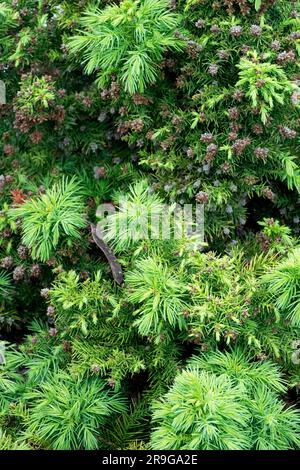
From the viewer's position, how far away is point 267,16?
6.08 ft

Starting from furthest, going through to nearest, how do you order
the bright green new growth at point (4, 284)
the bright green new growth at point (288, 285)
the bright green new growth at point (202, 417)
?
the bright green new growth at point (4, 284), the bright green new growth at point (288, 285), the bright green new growth at point (202, 417)

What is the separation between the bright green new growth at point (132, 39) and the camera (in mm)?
1741

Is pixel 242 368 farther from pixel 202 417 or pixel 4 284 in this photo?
pixel 4 284

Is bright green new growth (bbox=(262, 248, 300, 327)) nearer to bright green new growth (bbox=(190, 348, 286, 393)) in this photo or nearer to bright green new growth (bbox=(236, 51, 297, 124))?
bright green new growth (bbox=(190, 348, 286, 393))

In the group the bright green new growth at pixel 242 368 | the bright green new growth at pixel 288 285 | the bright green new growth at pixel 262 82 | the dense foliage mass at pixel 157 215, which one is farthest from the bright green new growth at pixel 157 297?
the bright green new growth at pixel 262 82

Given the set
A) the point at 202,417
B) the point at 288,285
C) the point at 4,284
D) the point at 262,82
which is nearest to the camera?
the point at 202,417

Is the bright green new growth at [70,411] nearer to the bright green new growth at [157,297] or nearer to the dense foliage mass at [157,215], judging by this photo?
the dense foliage mass at [157,215]

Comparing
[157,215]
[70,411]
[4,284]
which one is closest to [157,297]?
[157,215]

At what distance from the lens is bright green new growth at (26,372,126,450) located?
162 cm

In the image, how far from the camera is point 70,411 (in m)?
1.63

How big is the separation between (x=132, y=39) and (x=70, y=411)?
3.40 feet

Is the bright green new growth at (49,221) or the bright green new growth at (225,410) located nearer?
the bright green new growth at (225,410)

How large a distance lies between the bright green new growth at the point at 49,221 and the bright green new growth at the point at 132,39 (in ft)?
1.24
